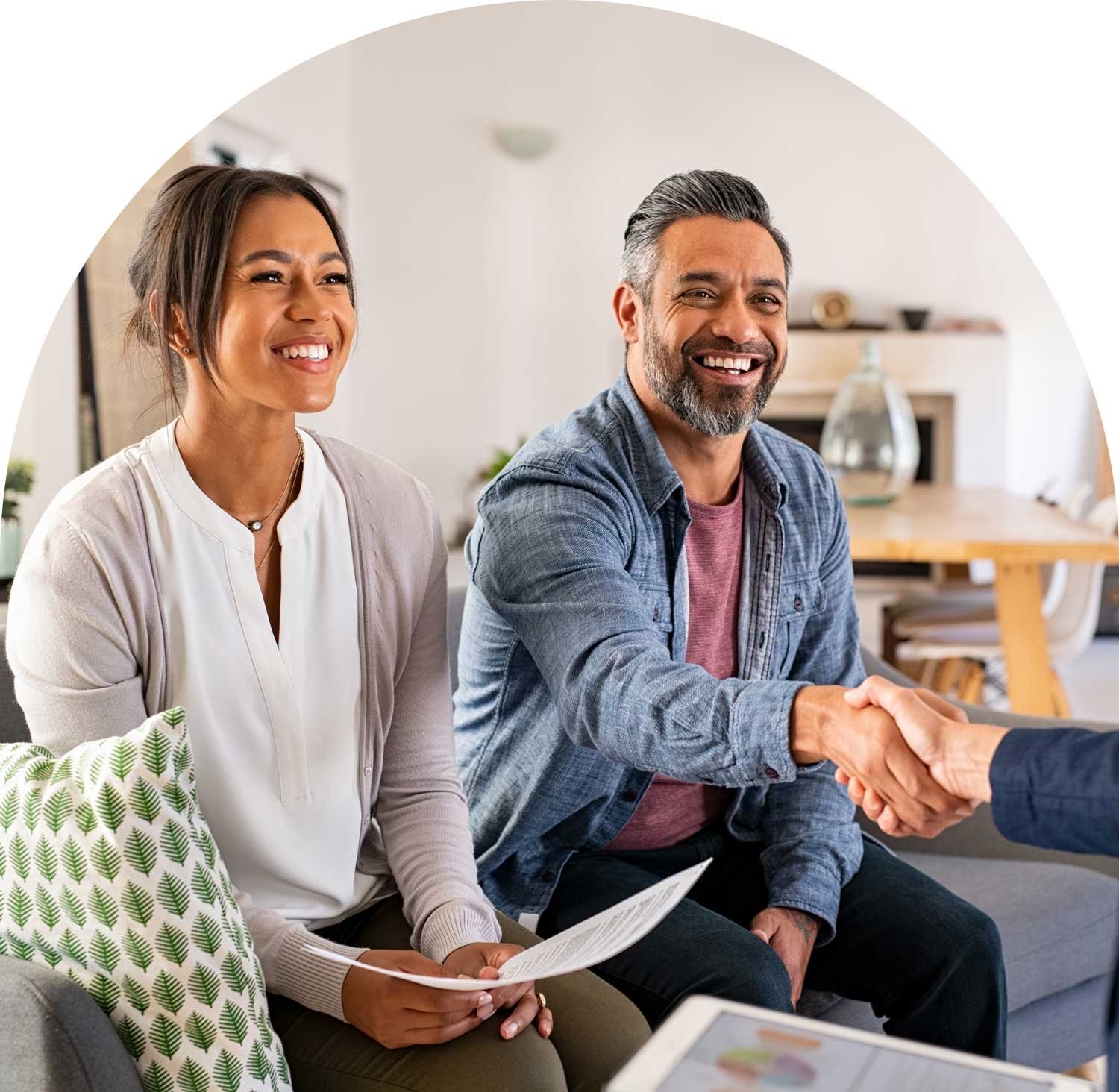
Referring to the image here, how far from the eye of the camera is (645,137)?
6.85 meters

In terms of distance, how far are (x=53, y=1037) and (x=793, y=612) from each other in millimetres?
981

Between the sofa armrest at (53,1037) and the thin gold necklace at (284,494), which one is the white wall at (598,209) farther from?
the sofa armrest at (53,1037)

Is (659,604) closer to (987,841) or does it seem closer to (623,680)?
(623,680)

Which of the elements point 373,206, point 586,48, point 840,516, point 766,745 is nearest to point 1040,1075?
point 766,745

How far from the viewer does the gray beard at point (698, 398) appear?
64.7 inches

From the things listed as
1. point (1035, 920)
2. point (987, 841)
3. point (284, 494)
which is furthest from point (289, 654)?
point (987, 841)

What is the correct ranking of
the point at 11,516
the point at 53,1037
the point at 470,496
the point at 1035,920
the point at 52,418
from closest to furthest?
1. the point at 53,1037
2. the point at 1035,920
3. the point at 11,516
4. the point at 52,418
5. the point at 470,496

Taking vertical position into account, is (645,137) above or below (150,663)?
above

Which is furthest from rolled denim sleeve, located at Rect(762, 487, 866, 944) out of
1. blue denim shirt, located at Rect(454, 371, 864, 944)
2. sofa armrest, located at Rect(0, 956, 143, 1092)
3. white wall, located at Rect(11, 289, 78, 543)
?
white wall, located at Rect(11, 289, 78, 543)

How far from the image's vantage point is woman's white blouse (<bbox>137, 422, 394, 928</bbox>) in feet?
4.26

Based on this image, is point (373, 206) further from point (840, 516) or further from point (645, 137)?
point (840, 516)

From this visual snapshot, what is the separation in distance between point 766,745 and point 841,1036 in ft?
1.37

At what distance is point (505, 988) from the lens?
1.23m

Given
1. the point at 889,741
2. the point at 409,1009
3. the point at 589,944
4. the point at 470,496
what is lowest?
the point at 470,496
